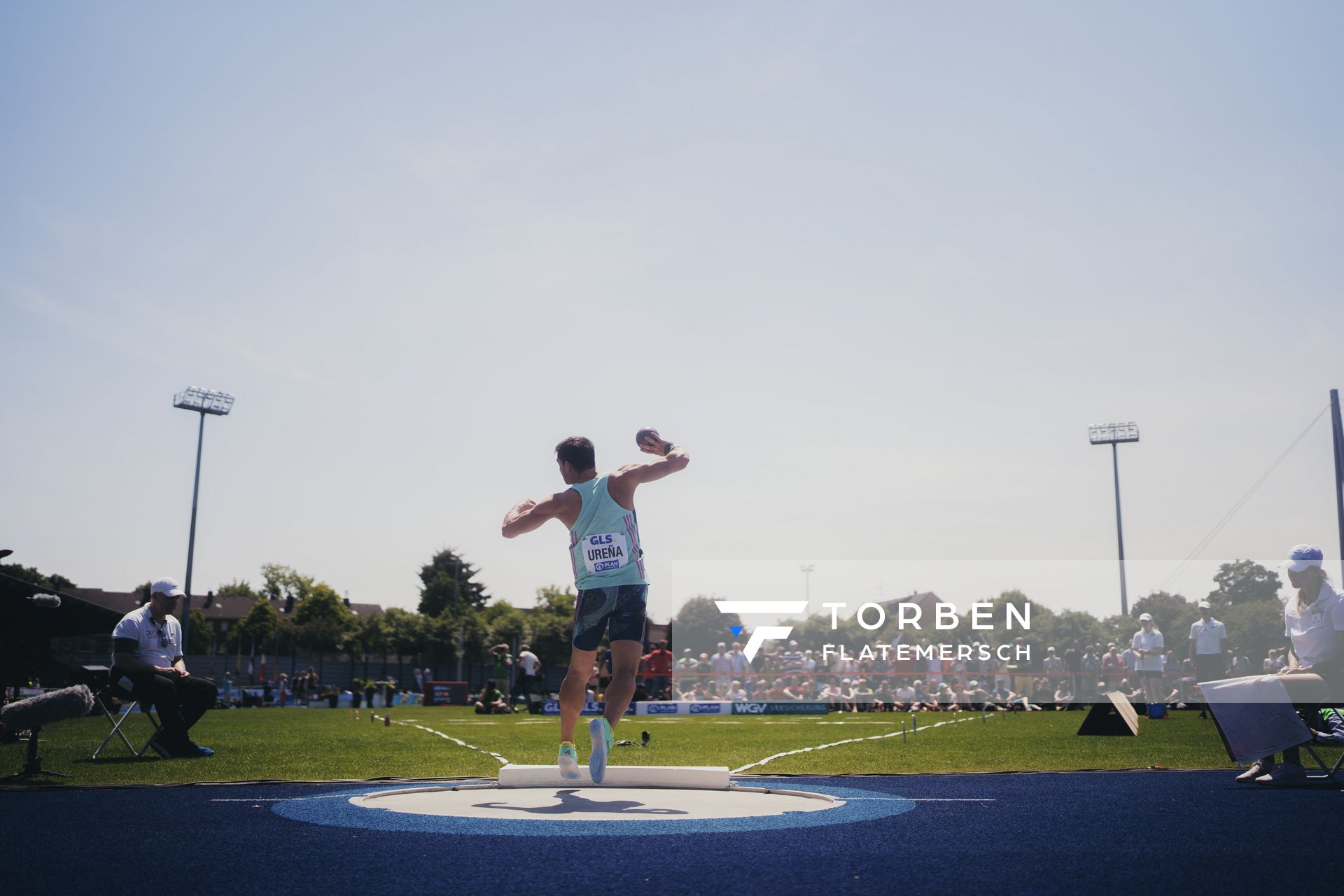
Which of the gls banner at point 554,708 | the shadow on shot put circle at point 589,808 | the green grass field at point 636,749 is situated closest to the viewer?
the shadow on shot put circle at point 589,808

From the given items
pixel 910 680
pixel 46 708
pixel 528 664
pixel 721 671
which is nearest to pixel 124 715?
pixel 46 708

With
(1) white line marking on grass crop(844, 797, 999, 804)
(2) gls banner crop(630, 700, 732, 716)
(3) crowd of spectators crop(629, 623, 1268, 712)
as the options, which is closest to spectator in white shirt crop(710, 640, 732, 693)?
(3) crowd of spectators crop(629, 623, 1268, 712)

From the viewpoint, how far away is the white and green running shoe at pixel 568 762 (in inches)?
231

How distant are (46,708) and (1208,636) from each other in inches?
721

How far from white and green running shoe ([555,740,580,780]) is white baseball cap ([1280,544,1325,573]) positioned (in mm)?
4929

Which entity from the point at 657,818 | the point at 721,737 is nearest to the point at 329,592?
the point at 721,737

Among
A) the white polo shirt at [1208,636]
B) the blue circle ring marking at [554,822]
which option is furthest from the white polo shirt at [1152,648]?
the blue circle ring marking at [554,822]

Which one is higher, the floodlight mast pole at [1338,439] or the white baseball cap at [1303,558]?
the floodlight mast pole at [1338,439]

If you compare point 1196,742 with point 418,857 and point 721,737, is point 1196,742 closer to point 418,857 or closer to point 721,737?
point 721,737

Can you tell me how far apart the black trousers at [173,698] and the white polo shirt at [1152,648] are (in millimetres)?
17943

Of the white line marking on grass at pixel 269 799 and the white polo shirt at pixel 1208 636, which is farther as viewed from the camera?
the white polo shirt at pixel 1208 636

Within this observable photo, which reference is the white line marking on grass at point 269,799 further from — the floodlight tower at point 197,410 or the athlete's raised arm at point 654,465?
the floodlight tower at point 197,410

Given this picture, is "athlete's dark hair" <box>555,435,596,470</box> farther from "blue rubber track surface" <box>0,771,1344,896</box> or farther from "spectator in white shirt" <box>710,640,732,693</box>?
"spectator in white shirt" <box>710,640,732,693</box>

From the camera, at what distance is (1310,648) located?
274 inches
